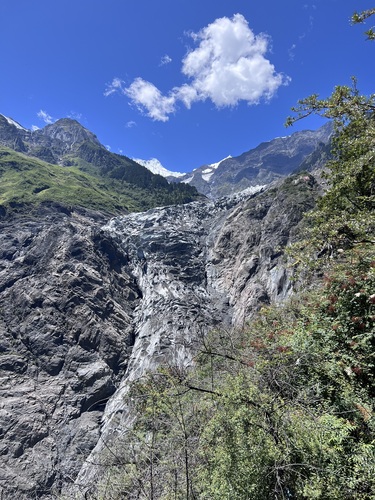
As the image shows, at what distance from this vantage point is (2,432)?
1332 inches

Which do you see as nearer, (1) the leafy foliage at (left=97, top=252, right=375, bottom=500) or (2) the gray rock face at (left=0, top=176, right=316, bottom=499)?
(1) the leafy foliage at (left=97, top=252, right=375, bottom=500)

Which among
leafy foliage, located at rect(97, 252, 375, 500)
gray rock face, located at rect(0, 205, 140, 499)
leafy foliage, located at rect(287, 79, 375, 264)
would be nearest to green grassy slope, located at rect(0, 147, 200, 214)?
gray rock face, located at rect(0, 205, 140, 499)

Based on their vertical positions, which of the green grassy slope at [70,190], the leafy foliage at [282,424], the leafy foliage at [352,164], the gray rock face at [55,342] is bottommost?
the gray rock face at [55,342]

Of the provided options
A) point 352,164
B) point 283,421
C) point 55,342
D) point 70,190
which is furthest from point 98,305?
point 70,190

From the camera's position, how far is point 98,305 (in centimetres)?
5109

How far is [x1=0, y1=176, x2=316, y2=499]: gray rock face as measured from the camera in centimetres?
3441

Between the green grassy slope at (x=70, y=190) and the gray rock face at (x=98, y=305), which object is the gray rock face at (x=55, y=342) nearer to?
the gray rock face at (x=98, y=305)

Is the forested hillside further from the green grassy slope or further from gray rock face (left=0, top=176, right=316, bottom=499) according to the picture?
the green grassy slope

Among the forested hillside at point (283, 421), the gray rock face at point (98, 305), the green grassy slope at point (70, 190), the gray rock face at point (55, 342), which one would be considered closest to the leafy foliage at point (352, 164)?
the forested hillside at point (283, 421)

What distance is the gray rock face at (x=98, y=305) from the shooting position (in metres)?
34.4

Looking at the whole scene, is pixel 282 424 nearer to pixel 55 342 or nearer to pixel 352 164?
pixel 352 164

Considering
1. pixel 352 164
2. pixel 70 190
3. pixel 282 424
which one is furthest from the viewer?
pixel 70 190

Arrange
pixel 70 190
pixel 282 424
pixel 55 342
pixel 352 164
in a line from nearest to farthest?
pixel 282 424
pixel 352 164
pixel 55 342
pixel 70 190

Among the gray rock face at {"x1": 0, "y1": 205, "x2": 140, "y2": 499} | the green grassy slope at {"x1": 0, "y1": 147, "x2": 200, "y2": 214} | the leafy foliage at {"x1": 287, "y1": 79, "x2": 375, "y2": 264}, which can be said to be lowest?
the gray rock face at {"x1": 0, "y1": 205, "x2": 140, "y2": 499}
